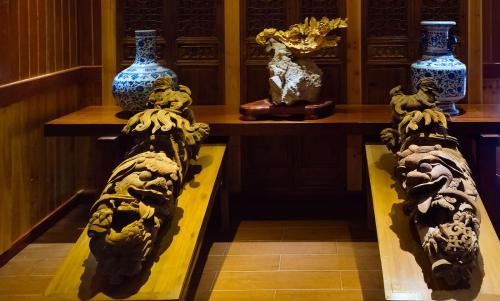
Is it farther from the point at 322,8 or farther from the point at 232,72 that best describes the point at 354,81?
the point at 232,72

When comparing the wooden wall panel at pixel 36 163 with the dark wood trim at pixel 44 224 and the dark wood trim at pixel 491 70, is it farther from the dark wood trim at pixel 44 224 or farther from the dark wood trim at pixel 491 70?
the dark wood trim at pixel 491 70

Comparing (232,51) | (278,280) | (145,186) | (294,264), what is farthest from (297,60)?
(145,186)

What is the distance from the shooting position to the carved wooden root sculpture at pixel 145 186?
105 inches

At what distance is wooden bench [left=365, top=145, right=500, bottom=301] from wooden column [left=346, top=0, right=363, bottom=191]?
0.99 meters

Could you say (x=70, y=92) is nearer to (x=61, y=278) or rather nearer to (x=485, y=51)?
(x=61, y=278)

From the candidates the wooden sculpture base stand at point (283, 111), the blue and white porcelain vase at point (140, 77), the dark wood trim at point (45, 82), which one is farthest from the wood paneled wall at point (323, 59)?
the wooden sculpture base stand at point (283, 111)

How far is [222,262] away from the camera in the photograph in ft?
11.8

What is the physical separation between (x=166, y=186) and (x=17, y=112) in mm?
1231

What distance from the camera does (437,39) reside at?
3.84 metres

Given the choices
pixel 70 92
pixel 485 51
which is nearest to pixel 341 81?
pixel 485 51

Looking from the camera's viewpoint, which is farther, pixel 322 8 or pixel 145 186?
pixel 322 8

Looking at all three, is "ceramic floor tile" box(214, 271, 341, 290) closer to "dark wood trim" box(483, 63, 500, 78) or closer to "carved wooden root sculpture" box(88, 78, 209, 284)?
"carved wooden root sculpture" box(88, 78, 209, 284)

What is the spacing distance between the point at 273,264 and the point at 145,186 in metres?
0.96

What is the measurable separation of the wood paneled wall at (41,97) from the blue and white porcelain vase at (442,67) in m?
2.05
